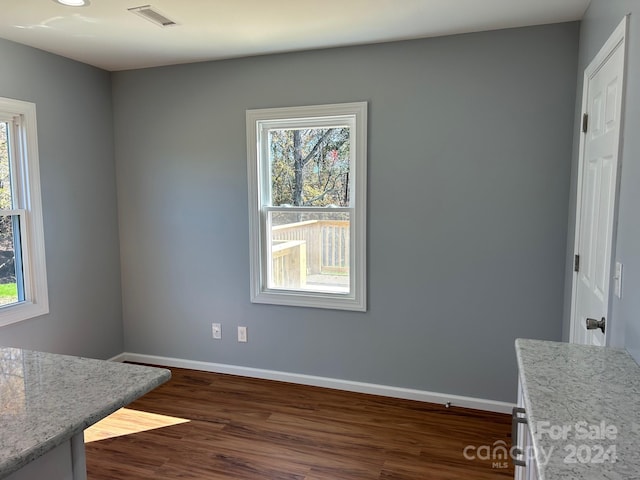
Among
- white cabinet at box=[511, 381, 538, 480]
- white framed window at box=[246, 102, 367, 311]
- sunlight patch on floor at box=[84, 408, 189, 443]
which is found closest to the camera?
white cabinet at box=[511, 381, 538, 480]

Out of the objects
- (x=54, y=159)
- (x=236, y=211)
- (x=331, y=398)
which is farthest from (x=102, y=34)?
(x=331, y=398)

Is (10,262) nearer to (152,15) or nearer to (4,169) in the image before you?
(4,169)

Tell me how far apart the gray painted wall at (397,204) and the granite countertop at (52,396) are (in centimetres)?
210

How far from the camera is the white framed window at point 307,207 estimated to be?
10.7 ft

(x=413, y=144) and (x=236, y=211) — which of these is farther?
(x=236, y=211)

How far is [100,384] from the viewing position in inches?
51.0

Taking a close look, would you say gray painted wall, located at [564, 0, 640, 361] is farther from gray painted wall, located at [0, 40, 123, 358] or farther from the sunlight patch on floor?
gray painted wall, located at [0, 40, 123, 358]

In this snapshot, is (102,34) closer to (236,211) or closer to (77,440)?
(236,211)

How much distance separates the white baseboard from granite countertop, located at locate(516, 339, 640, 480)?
1633 millimetres

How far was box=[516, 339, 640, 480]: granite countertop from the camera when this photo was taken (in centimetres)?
95

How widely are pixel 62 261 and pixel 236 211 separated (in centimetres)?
133

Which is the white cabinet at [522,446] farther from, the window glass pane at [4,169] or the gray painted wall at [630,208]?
the window glass pane at [4,169]

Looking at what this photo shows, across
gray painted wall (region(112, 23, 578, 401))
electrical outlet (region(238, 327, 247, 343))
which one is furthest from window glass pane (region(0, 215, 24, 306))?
electrical outlet (region(238, 327, 247, 343))

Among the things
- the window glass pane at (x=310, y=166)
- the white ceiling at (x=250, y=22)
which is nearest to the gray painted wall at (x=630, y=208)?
the white ceiling at (x=250, y=22)
